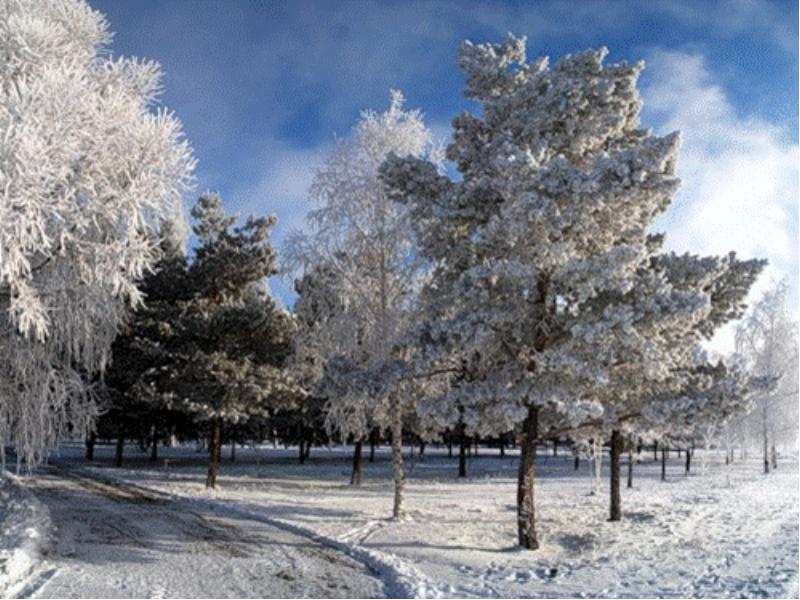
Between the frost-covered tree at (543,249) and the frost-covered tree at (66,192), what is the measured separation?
565cm

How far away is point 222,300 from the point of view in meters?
27.2

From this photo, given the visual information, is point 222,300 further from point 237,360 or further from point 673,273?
point 673,273

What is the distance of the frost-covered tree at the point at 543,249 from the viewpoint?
12.3 m

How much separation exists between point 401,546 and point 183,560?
435 cm

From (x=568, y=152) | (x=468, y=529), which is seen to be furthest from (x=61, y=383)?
(x=568, y=152)

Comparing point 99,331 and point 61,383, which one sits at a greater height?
point 99,331

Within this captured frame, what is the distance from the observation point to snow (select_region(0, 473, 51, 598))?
9.98 m

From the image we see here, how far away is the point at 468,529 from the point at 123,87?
12.7 m

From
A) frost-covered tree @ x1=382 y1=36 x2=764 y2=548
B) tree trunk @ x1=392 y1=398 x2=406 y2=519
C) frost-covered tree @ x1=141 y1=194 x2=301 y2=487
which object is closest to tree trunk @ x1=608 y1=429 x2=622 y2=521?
frost-covered tree @ x1=382 y1=36 x2=764 y2=548

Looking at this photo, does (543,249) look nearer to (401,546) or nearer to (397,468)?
(401,546)

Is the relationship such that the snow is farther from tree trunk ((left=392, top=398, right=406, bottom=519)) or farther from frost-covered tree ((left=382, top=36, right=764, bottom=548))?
tree trunk ((left=392, top=398, right=406, bottom=519))

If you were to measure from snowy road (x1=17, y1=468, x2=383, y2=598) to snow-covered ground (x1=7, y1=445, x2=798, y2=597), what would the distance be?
3cm

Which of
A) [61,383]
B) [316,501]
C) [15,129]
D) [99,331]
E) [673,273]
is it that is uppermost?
[15,129]

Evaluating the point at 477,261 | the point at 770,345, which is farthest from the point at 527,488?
the point at 770,345
